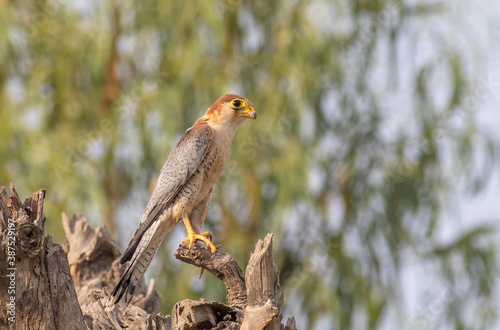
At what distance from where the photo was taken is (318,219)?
25.0ft

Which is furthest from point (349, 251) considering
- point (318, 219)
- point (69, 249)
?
point (69, 249)

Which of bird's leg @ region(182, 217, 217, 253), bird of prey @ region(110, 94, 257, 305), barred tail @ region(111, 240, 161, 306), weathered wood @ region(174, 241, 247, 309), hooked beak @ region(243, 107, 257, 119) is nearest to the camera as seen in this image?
weathered wood @ region(174, 241, 247, 309)

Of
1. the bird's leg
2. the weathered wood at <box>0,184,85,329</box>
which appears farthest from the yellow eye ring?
the weathered wood at <box>0,184,85,329</box>

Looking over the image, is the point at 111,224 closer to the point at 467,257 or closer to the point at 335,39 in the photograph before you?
the point at 335,39

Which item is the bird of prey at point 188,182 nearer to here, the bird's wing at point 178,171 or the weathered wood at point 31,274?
the bird's wing at point 178,171

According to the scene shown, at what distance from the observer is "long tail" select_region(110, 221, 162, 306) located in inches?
173

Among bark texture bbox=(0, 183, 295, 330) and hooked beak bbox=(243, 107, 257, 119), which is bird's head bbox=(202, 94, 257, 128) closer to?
hooked beak bbox=(243, 107, 257, 119)

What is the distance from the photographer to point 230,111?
480 centimetres

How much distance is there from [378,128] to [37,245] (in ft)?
17.2

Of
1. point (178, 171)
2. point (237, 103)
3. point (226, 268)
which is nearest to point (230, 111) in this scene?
point (237, 103)

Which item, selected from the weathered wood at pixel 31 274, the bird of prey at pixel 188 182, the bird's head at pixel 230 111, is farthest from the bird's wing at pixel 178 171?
the weathered wood at pixel 31 274

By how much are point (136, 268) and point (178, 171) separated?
696 mm

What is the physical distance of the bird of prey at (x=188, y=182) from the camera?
4520 millimetres

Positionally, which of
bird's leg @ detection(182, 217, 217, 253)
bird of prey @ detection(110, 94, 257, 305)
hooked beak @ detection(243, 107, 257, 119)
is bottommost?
bird's leg @ detection(182, 217, 217, 253)
